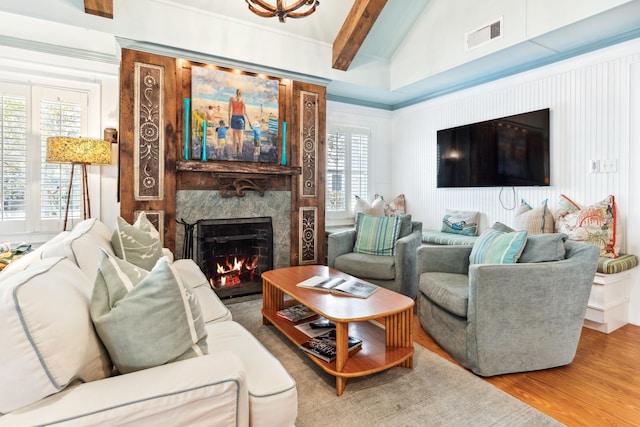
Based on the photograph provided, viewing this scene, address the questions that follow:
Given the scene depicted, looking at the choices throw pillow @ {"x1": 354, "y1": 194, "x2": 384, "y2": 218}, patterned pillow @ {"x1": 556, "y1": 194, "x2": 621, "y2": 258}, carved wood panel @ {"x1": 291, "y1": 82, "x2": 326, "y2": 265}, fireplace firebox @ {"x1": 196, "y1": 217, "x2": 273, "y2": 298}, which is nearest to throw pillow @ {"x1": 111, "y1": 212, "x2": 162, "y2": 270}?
fireplace firebox @ {"x1": 196, "y1": 217, "x2": 273, "y2": 298}

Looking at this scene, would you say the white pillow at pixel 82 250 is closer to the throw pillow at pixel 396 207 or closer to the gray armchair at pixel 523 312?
the gray armchair at pixel 523 312

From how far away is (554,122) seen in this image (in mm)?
3424

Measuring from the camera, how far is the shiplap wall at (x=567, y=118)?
297cm

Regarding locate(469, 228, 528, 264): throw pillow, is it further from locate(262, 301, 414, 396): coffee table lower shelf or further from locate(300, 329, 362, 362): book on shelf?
locate(300, 329, 362, 362): book on shelf

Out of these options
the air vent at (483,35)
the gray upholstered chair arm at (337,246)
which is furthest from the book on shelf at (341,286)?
the air vent at (483,35)

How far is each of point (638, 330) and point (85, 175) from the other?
16.9ft

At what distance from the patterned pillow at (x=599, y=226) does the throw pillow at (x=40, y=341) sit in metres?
3.59

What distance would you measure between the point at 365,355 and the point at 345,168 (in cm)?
341

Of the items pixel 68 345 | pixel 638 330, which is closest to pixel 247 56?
pixel 68 345

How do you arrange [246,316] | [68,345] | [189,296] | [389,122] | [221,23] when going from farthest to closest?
[389,122] < [221,23] < [246,316] < [189,296] < [68,345]

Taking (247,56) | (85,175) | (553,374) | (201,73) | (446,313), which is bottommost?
(553,374)

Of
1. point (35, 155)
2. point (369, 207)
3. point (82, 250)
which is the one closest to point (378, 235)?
point (369, 207)

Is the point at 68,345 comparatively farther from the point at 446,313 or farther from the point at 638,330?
the point at 638,330

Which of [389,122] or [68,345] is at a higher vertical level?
[389,122]
